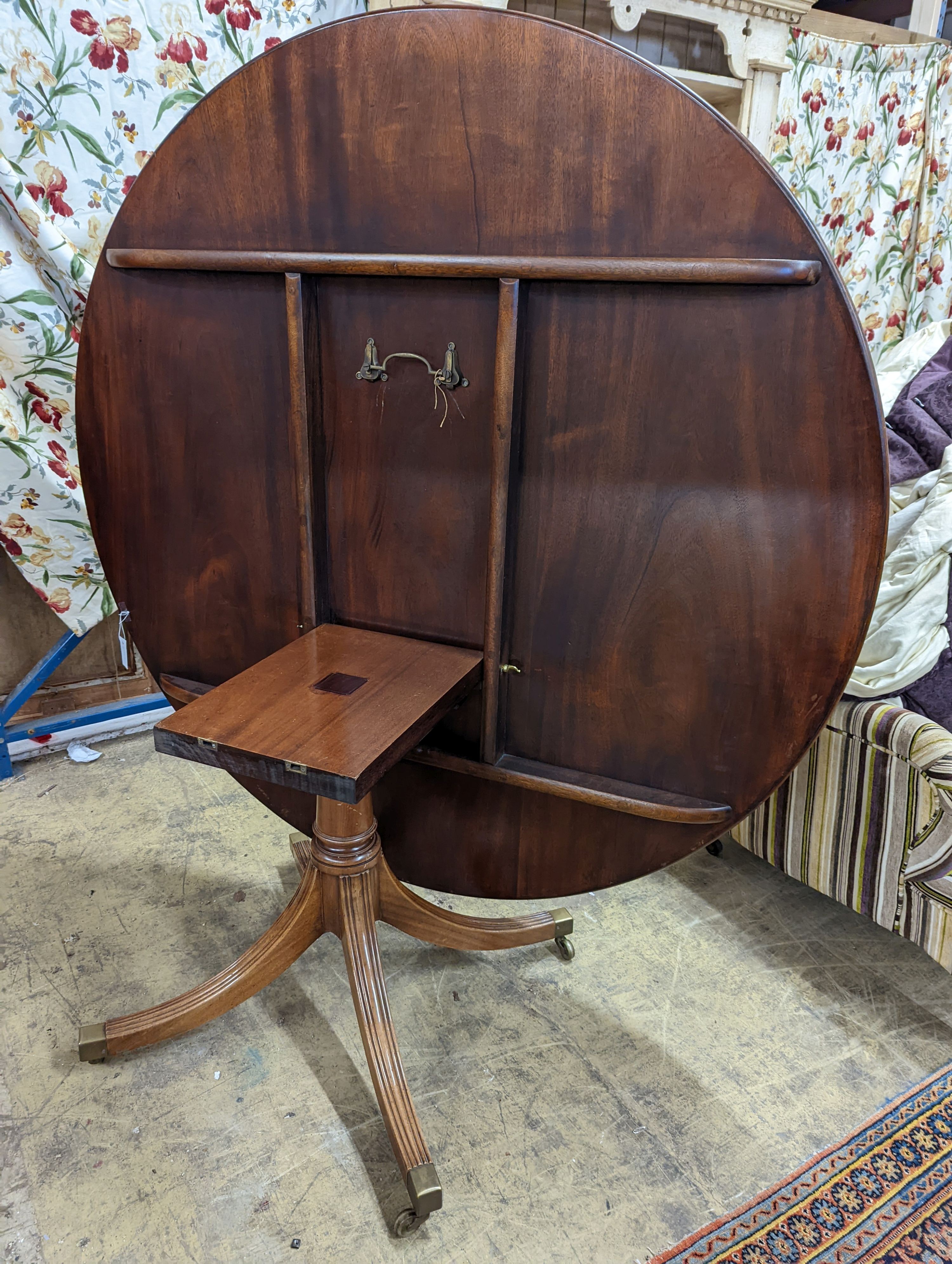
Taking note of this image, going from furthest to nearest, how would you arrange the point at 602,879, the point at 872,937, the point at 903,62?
the point at 903,62
the point at 872,937
the point at 602,879

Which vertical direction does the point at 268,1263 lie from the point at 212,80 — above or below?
below

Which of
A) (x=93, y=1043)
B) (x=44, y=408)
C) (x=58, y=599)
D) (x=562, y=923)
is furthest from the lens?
(x=58, y=599)

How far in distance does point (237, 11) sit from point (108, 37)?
0.95 ft

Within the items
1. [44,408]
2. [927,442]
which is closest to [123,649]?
[44,408]

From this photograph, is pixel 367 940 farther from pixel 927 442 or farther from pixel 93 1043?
pixel 927 442

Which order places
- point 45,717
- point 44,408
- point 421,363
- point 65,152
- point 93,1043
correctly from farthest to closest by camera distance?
point 45,717 → point 44,408 → point 65,152 → point 93,1043 → point 421,363

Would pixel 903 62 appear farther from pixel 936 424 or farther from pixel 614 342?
pixel 614 342

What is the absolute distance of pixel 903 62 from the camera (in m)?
2.43

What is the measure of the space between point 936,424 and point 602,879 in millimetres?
1255

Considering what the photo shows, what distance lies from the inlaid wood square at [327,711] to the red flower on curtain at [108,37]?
1488 millimetres

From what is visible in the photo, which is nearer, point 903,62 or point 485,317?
point 485,317

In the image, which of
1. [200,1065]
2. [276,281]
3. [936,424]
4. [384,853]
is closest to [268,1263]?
[200,1065]

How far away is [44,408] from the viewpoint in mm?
2020

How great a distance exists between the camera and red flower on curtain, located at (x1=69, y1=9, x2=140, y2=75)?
1.81m
